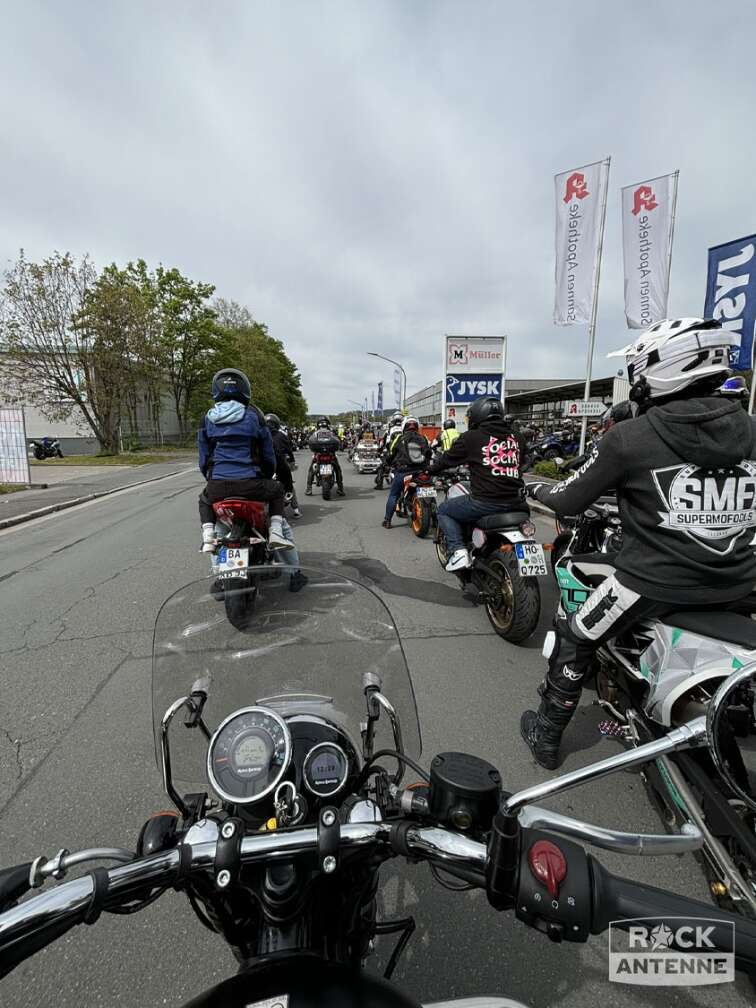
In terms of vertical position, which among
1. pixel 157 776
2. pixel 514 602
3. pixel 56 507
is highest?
pixel 514 602

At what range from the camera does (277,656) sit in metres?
1.56

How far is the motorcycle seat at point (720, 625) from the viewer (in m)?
1.72

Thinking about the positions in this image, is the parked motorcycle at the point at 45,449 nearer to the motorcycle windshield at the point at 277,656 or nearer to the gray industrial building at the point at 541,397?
the gray industrial building at the point at 541,397

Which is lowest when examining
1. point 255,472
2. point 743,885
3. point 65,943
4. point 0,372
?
point 65,943

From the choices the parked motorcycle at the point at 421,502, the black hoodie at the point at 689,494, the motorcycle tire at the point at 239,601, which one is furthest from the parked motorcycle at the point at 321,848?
the parked motorcycle at the point at 421,502

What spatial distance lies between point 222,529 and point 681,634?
361cm

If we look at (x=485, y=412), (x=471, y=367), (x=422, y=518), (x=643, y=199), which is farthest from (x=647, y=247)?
(x=485, y=412)

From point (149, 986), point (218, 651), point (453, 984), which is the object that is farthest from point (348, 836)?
point (149, 986)

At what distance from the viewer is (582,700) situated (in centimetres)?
319

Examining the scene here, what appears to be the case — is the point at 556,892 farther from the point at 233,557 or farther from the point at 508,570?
the point at 233,557

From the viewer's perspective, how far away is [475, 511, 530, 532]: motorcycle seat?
4188mm

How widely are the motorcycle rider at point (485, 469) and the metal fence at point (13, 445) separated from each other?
1504cm

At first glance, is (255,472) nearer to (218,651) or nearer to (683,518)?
(218,651)

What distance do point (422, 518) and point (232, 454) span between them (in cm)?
393
